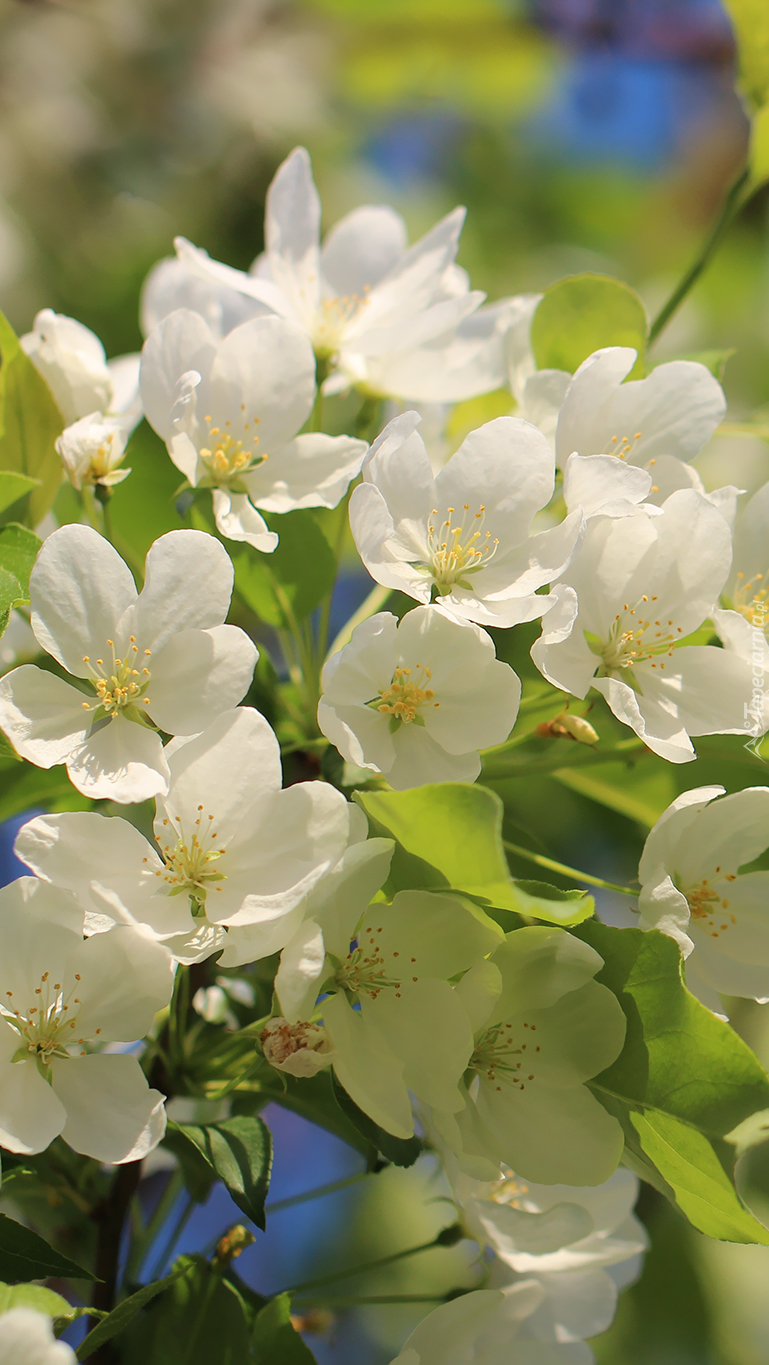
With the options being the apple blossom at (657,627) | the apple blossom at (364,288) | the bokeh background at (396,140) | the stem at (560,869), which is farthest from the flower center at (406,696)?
the bokeh background at (396,140)

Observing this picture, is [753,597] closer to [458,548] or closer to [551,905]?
[458,548]

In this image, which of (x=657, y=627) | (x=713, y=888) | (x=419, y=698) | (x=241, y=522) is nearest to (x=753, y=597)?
(x=657, y=627)

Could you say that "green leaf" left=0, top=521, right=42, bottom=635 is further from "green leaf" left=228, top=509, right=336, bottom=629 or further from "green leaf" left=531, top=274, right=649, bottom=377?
"green leaf" left=531, top=274, right=649, bottom=377

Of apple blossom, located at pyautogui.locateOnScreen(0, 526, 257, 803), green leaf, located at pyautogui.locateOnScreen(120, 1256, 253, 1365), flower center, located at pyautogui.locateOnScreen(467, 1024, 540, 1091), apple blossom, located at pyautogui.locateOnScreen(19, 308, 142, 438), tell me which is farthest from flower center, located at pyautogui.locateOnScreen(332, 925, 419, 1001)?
apple blossom, located at pyautogui.locateOnScreen(19, 308, 142, 438)

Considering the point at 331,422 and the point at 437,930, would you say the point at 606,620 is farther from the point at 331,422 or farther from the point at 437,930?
the point at 331,422

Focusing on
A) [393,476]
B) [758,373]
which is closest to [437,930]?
[393,476]
